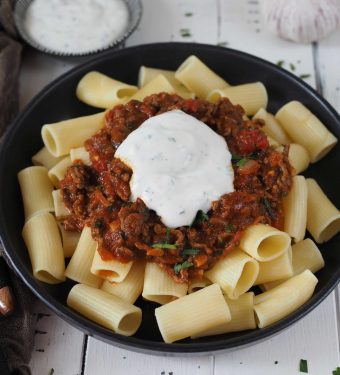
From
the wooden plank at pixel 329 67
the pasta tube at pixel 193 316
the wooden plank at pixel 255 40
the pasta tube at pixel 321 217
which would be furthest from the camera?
the wooden plank at pixel 255 40

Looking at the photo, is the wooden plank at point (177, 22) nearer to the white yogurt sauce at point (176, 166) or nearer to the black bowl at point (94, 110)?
the black bowl at point (94, 110)

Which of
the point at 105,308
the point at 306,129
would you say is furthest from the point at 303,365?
the point at 306,129

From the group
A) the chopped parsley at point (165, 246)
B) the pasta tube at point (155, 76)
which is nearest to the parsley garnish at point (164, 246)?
the chopped parsley at point (165, 246)

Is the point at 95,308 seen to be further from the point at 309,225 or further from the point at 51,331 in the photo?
the point at 309,225

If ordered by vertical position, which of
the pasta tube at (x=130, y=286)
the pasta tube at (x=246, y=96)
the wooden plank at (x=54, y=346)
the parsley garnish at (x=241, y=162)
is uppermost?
the pasta tube at (x=246, y=96)

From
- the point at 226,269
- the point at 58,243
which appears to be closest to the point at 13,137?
the point at 58,243

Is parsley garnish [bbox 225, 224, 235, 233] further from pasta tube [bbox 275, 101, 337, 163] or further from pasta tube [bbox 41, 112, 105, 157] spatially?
pasta tube [bbox 41, 112, 105, 157]

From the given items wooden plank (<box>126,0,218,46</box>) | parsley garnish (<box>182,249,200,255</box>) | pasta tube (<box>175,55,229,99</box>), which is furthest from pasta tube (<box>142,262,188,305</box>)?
wooden plank (<box>126,0,218,46</box>)
